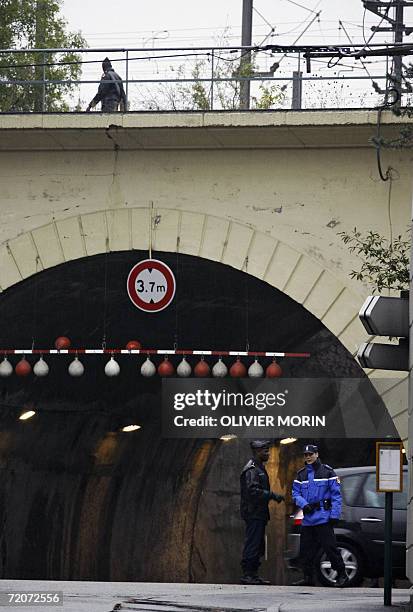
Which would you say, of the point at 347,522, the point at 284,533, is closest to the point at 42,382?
the point at 284,533

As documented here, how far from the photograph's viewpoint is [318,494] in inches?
725

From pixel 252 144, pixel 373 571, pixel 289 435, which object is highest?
pixel 252 144

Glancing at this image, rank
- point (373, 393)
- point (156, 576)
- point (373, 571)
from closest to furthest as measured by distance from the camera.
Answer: point (373, 571), point (373, 393), point (156, 576)

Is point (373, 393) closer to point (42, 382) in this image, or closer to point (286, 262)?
point (286, 262)

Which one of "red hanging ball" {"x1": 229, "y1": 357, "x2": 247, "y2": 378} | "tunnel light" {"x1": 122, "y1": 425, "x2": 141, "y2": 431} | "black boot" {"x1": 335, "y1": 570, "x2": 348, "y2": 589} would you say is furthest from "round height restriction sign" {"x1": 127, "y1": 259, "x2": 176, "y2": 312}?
"tunnel light" {"x1": 122, "y1": 425, "x2": 141, "y2": 431}

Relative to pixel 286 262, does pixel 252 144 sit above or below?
above

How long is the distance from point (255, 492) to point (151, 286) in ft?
14.2

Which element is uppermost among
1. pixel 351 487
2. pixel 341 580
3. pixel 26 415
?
pixel 26 415

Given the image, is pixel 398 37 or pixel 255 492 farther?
pixel 398 37

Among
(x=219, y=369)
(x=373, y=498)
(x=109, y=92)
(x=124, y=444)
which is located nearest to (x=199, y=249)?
(x=219, y=369)

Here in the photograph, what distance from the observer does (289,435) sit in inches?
953

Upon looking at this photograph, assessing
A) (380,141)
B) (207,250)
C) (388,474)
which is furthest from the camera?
(207,250)

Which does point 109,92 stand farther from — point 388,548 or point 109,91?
point 388,548

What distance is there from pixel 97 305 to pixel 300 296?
376cm
